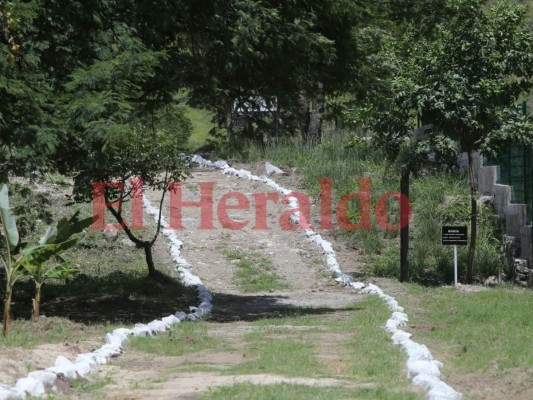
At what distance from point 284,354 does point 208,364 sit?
943 mm

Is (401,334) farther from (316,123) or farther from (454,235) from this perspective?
(316,123)

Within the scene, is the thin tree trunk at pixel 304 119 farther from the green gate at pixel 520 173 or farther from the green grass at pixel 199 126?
the green grass at pixel 199 126

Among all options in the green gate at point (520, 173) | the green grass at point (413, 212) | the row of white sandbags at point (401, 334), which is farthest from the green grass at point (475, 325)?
the green gate at point (520, 173)

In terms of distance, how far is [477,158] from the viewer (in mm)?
26250

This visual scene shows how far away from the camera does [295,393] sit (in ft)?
28.3

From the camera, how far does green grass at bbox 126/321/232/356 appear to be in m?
12.1

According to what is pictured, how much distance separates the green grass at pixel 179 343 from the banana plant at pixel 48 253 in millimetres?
1825

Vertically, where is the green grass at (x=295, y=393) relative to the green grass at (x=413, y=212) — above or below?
below

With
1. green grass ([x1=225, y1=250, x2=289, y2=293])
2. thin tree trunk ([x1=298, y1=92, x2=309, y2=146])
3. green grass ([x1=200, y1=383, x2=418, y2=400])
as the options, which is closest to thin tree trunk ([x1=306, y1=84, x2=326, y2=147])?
thin tree trunk ([x1=298, y1=92, x2=309, y2=146])

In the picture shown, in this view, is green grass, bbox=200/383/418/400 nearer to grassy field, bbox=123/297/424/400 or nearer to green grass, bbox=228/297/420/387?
grassy field, bbox=123/297/424/400

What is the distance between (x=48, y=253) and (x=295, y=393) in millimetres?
6004

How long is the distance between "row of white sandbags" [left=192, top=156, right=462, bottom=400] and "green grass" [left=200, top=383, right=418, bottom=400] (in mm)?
333

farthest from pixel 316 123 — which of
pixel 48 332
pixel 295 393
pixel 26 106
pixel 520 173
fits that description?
pixel 295 393

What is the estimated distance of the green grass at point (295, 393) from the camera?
844 centimetres
